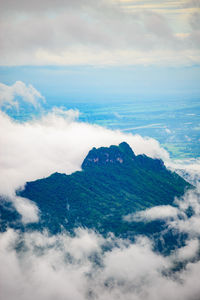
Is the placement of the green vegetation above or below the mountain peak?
below

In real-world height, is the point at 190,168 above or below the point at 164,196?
above

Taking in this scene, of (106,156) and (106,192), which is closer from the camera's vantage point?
(106,192)

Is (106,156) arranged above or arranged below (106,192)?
above

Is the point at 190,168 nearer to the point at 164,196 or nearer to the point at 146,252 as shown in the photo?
the point at 164,196

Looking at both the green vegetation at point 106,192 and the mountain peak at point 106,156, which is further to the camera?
the mountain peak at point 106,156

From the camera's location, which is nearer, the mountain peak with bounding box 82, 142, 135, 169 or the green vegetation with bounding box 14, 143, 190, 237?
the green vegetation with bounding box 14, 143, 190, 237

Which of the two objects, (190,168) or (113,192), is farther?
(190,168)

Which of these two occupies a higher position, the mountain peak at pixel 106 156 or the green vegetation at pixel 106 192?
the mountain peak at pixel 106 156

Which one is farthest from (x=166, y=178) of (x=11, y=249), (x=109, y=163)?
(x=11, y=249)
